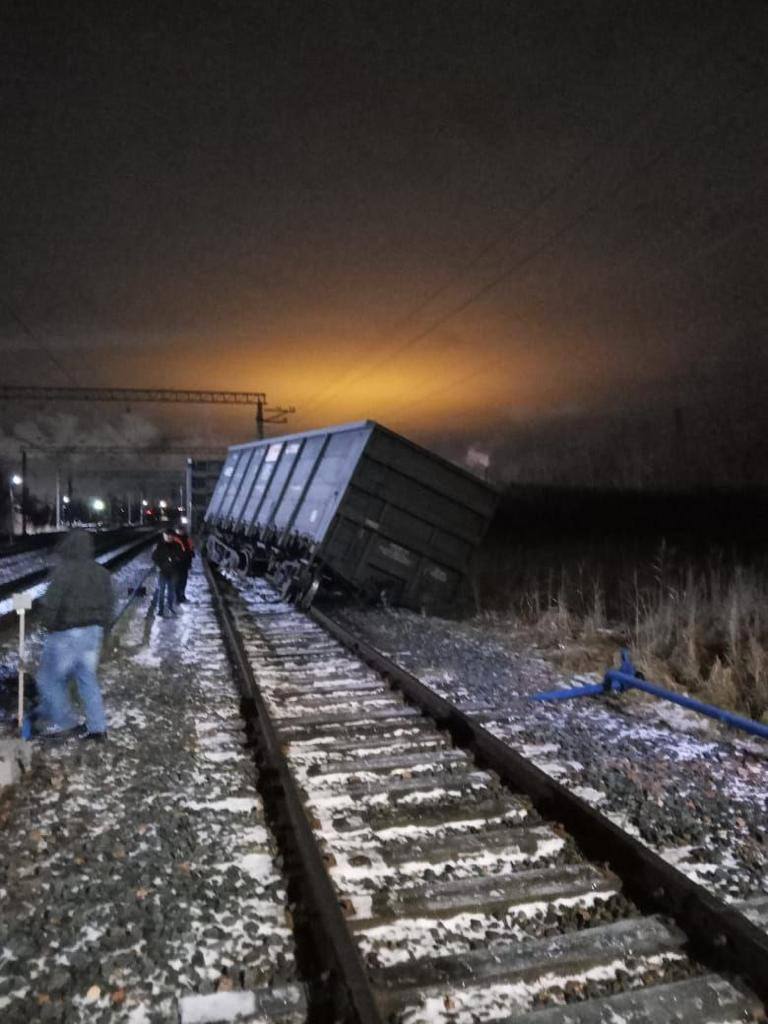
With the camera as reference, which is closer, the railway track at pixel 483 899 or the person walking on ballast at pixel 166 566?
the railway track at pixel 483 899

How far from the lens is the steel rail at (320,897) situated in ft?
8.75

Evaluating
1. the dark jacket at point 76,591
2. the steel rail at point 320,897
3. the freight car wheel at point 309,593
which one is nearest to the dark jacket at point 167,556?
the freight car wheel at point 309,593

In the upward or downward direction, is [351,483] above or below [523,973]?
above

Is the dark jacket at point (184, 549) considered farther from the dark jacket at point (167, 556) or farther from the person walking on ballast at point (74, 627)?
the person walking on ballast at point (74, 627)

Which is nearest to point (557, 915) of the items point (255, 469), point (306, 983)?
point (306, 983)

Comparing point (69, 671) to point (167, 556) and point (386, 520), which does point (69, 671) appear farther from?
point (386, 520)

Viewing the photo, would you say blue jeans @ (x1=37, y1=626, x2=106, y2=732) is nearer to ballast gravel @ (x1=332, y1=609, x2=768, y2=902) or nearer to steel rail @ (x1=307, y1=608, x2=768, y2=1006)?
steel rail @ (x1=307, y1=608, x2=768, y2=1006)

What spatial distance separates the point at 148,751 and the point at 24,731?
1047 millimetres

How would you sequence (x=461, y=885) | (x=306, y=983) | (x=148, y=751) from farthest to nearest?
1. (x=148, y=751)
2. (x=461, y=885)
3. (x=306, y=983)

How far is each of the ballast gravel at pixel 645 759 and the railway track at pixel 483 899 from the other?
46 centimetres

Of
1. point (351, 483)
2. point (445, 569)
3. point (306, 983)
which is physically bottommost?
point (306, 983)

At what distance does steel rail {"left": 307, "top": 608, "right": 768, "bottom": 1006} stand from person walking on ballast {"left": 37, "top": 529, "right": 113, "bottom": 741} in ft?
9.93

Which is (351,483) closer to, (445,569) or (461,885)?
(445,569)

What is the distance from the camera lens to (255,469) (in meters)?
20.0
